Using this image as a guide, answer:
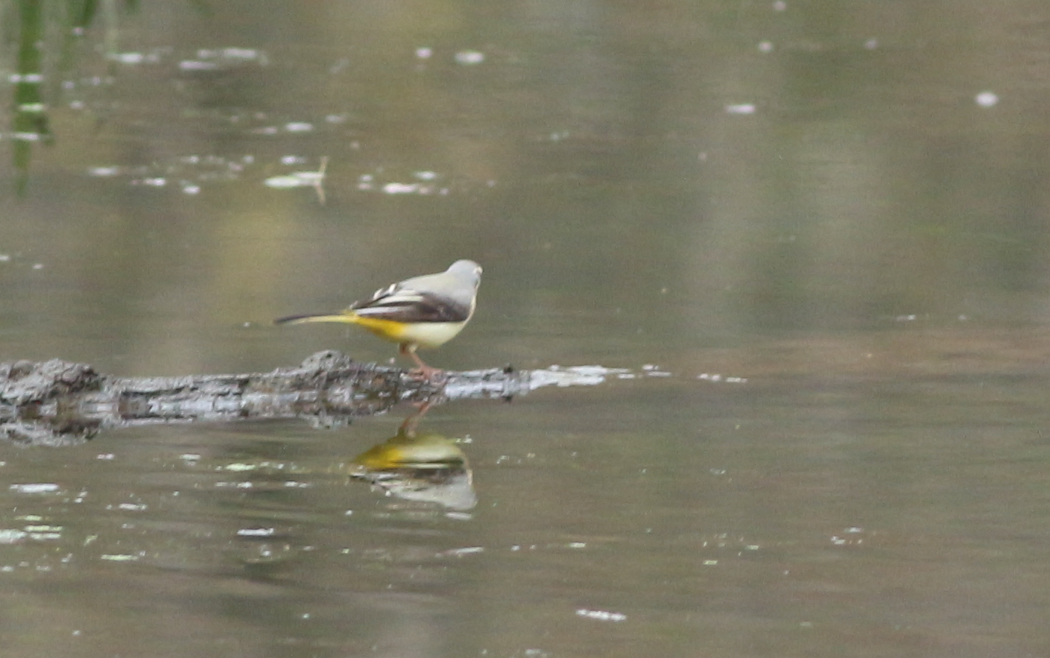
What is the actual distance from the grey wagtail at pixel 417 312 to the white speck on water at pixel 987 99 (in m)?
8.59

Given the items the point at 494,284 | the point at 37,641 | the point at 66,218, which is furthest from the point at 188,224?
the point at 37,641

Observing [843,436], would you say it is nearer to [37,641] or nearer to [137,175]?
[37,641]

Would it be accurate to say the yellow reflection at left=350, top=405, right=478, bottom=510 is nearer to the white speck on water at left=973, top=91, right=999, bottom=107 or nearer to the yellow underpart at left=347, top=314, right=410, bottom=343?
the yellow underpart at left=347, top=314, right=410, bottom=343

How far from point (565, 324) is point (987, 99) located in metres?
7.68

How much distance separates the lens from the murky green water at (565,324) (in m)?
5.15

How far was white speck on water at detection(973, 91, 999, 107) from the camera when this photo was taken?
1501cm

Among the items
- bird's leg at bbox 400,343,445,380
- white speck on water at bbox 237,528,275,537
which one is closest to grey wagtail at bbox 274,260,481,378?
bird's leg at bbox 400,343,445,380

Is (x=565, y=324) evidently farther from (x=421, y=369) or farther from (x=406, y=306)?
(x=406, y=306)

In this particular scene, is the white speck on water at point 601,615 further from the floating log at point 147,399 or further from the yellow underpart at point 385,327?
the yellow underpart at point 385,327

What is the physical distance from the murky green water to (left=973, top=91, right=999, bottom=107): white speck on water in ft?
0.12

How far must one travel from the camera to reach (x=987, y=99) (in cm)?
1516

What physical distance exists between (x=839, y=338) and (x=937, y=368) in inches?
26.0

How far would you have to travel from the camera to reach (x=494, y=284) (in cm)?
955

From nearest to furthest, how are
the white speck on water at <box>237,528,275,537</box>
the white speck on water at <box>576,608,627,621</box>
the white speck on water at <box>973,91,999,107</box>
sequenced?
the white speck on water at <box>576,608,627,621</box>
the white speck on water at <box>237,528,275,537</box>
the white speck on water at <box>973,91,999,107</box>
